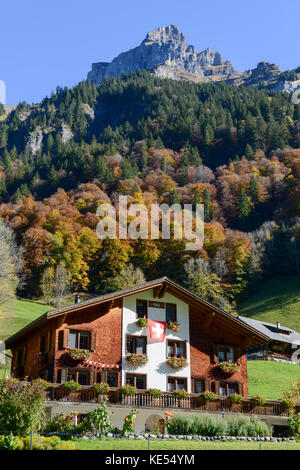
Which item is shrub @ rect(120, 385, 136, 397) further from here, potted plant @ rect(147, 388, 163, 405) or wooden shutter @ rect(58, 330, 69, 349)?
wooden shutter @ rect(58, 330, 69, 349)

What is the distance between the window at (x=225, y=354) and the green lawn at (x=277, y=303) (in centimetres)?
4413

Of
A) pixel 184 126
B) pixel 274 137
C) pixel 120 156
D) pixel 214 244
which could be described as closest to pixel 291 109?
pixel 274 137

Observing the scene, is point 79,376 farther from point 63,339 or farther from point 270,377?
point 270,377

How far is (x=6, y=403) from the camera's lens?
21.6 meters

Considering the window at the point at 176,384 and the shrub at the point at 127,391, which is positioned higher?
the window at the point at 176,384

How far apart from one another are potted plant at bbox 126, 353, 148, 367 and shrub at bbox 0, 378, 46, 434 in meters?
11.3

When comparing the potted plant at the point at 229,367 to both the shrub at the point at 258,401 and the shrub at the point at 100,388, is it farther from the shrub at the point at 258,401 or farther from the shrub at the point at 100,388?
the shrub at the point at 100,388

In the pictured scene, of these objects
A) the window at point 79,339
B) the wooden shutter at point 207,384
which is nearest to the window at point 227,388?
the wooden shutter at point 207,384

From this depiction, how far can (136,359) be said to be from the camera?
33375 millimetres

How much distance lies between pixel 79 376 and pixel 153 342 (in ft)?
16.6

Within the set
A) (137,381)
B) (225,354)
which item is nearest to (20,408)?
(137,381)

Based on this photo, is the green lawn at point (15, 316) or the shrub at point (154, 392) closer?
the shrub at point (154, 392)

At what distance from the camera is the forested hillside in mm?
105625

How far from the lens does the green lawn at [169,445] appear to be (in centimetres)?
1986
